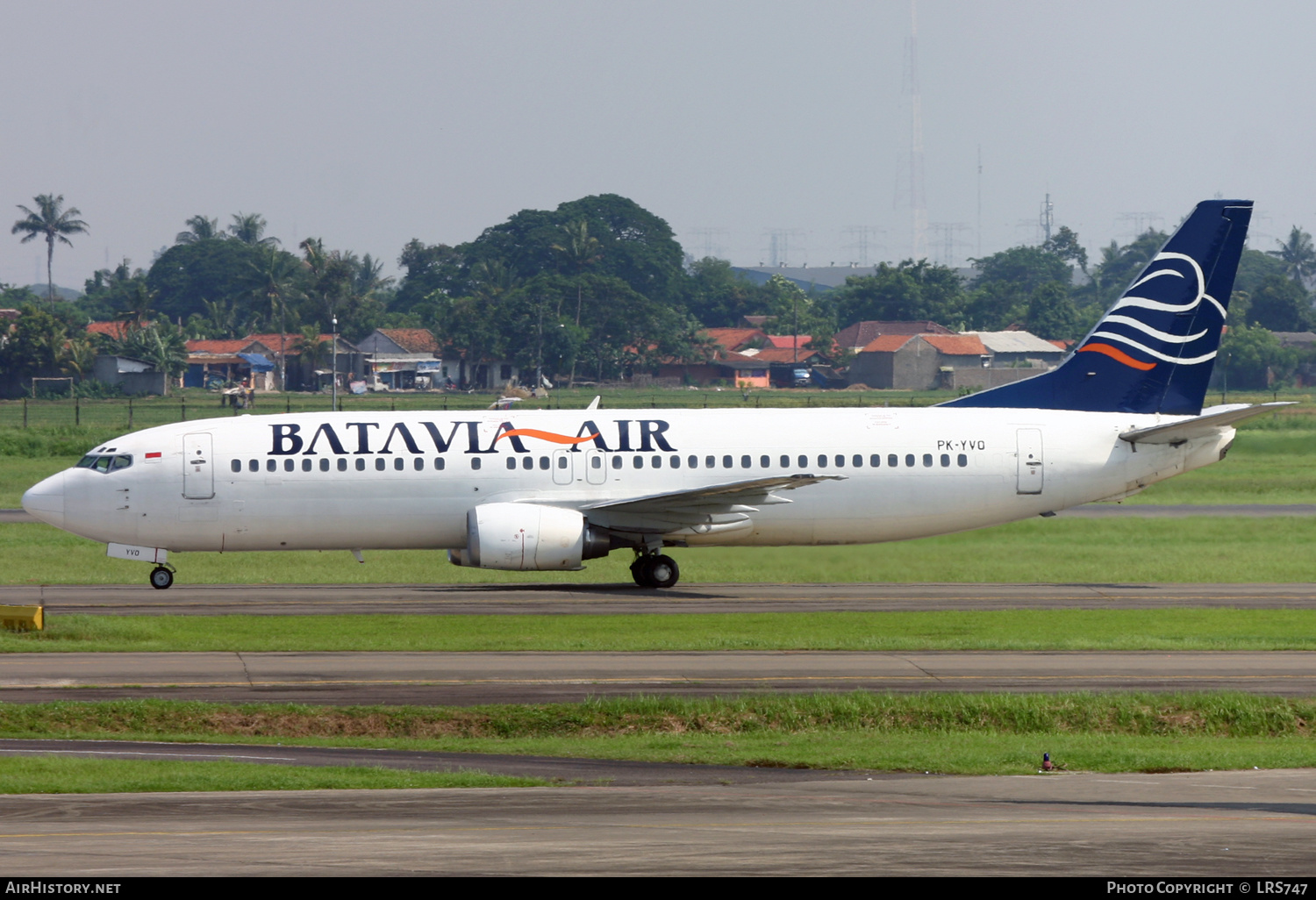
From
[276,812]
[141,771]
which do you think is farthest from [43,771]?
[276,812]

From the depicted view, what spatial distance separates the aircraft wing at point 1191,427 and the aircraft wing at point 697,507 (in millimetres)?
8086

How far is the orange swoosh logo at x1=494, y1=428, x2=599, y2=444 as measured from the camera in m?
39.1

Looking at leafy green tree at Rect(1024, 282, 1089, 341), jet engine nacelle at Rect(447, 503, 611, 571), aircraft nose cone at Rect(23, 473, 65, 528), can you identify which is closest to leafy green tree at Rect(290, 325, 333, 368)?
leafy green tree at Rect(1024, 282, 1089, 341)

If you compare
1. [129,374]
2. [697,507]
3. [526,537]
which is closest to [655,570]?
[697,507]

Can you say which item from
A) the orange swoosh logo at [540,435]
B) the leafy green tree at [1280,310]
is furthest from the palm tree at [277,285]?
the orange swoosh logo at [540,435]

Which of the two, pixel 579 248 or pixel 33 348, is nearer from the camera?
pixel 33 348

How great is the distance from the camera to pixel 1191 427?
38969mm

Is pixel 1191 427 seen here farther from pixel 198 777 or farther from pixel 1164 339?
pixel 198 777

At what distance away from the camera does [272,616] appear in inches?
1313

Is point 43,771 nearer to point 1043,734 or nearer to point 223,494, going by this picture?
point 1043,734

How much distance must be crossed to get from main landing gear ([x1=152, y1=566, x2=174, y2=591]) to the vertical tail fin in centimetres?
2140

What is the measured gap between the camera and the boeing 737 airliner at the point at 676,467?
3812 centimetres

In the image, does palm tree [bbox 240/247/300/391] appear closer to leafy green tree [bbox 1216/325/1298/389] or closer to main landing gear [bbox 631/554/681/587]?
leafy green tree [bbox 1216/325/1298/389]

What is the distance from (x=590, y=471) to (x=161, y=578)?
11.3 m
